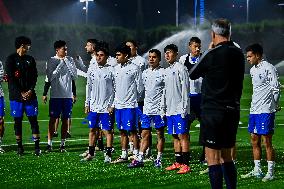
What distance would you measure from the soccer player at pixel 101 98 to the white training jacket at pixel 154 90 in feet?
2.80

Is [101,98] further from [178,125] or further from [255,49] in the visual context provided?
[255,49]

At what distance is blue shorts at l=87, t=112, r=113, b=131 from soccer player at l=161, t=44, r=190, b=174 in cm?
151

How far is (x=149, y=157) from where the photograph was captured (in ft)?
50.0

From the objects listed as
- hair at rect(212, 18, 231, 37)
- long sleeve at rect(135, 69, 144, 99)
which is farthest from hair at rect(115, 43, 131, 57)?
hair at rect(212, 18, 231, 37)

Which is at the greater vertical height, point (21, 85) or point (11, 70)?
point (11, 70)

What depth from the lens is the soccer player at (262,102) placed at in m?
12.4

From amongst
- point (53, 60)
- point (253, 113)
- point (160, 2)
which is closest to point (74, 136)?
point (53, 60)

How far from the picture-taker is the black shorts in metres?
9.70

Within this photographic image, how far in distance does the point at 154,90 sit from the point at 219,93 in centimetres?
459

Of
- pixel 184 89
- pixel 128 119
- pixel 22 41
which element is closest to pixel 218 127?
pixel 184 89

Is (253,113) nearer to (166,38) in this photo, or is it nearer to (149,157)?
(149,157)

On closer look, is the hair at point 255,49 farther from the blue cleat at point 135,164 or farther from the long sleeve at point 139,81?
the blue cleat at point 135,164

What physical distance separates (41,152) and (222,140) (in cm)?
717

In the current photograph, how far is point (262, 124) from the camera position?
40.6 feet
